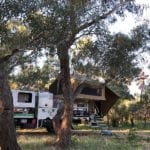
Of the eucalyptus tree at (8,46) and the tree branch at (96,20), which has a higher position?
the tree branch at (96,20)

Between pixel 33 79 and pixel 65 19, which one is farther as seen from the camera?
pixel 33 79

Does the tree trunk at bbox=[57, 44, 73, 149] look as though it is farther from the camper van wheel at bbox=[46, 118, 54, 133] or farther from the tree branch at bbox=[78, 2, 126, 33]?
the camper van wheel at bbox=[46, 118, 54, 133]

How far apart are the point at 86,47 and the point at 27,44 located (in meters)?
6.79

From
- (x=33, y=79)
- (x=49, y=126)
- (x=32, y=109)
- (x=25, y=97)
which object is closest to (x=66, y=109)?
(x=49, y=126)

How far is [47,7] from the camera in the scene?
1196 centimetres

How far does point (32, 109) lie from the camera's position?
29672 mm

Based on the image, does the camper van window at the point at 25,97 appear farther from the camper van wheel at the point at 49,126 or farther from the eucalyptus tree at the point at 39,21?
the eucalyptus tree at the point at 39,21

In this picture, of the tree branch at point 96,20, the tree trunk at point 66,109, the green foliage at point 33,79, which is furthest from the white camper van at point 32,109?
the tree branch at point 96,20

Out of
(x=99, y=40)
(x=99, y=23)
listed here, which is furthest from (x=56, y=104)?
(x=99, y=23)

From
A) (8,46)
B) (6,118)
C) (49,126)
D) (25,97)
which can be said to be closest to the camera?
(6,118)

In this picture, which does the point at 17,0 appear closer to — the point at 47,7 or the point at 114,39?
the point at 47,7

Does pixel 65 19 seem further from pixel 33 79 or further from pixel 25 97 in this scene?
pixel 33 79

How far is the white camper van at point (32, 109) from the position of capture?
29.0 meters

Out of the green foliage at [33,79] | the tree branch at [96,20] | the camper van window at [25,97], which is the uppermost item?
the green foliage at [33,79]
